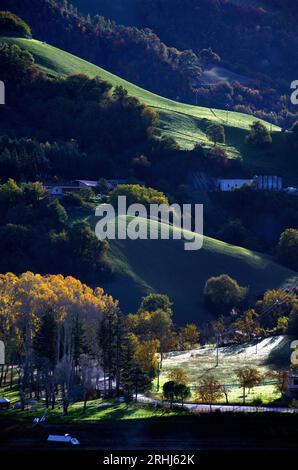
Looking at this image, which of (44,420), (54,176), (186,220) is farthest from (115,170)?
(44,420)

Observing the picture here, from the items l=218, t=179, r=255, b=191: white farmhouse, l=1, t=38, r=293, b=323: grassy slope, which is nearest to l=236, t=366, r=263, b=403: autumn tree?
l=1, t=38, r=293, b=323: grassy slope

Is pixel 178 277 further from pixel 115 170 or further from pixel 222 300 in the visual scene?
pixel 115 170

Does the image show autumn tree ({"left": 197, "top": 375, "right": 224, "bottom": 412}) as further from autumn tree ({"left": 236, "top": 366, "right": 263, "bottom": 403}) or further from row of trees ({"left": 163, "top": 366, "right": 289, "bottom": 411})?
autumn tree ({"left": 236, "top": 366, "right": 263, "bottom": 403})

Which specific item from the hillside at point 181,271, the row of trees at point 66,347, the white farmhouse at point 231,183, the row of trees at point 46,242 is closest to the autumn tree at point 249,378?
the row of trees at point 66,347

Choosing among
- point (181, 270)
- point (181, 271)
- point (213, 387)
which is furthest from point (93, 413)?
point (181, 270)

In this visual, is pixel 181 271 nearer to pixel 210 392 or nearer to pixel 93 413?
pixel 210 392

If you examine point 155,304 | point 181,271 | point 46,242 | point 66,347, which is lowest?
point 66,347
